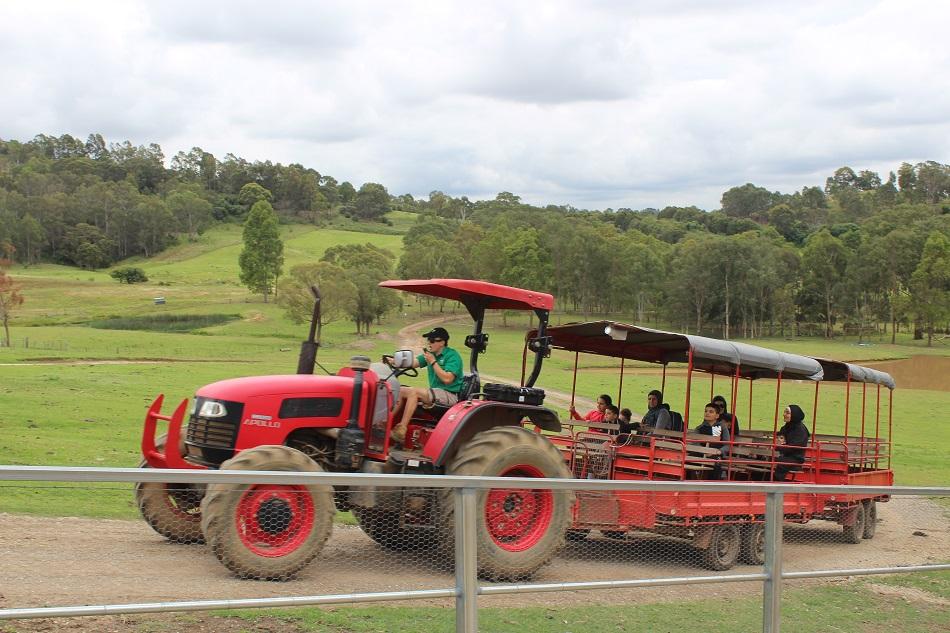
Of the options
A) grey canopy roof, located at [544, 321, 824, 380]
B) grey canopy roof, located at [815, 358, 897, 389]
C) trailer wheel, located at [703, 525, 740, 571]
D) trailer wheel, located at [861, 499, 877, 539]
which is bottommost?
trailer wheel, located at [861, 499, 877, 539]

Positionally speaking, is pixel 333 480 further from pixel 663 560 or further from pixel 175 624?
pixel 663 560

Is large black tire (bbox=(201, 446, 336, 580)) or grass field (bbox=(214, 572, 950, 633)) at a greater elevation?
large black tire (bbox=(201, 446, 336, 580))

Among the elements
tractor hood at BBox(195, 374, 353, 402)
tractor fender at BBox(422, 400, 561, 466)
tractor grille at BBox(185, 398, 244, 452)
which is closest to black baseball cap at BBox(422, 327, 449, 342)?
tractor fender at BBox(422, 400, 561, 466)

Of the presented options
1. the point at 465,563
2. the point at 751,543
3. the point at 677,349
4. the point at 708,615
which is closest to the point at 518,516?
the point at 708,615

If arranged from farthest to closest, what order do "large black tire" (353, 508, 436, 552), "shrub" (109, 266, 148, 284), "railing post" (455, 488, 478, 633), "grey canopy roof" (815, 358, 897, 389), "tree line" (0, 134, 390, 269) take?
"tree line" (0, 134, 390, 269) → "shrub" (109, 266, 148, 284) → "grey canopy roof" (815, 358, 897, 389) → "large black tire" (353, 508, 436, 552) → "railing post" (455, 488, 478, 633)

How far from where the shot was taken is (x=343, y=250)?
95.9 metres

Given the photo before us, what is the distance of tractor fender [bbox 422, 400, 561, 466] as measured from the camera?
10078 millimetres

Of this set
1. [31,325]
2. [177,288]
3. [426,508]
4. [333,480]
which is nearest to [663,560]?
[426,508]

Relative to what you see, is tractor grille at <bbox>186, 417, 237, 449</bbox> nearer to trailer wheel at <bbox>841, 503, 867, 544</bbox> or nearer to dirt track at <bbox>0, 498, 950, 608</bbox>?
dirt track at <bbox>0, 498, 950, 608</bbox>

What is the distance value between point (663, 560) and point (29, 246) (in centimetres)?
14278

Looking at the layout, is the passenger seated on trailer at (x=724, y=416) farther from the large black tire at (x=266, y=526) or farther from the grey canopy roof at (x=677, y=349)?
the large black tire at (x=266, y=526)

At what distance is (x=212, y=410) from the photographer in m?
9.51

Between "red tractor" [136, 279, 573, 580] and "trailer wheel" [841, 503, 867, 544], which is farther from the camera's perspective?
"trailer wheel" [841, 503, 867, 544]

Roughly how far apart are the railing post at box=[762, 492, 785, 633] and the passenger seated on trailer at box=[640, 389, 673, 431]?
6.94 m
